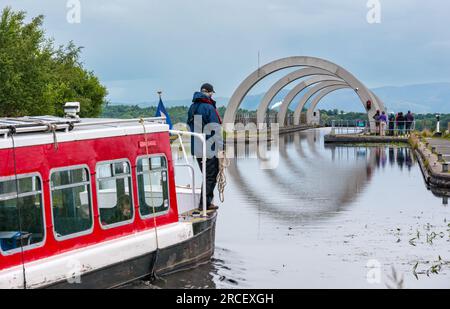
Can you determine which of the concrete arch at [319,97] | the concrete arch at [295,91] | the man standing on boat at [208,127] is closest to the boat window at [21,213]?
the man standing on boat at [208,127]

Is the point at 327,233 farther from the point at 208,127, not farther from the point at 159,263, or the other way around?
the point at 159,263

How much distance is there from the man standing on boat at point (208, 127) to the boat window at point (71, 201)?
10.6ft

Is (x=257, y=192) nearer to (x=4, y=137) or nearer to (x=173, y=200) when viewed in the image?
(x=173, y=200)

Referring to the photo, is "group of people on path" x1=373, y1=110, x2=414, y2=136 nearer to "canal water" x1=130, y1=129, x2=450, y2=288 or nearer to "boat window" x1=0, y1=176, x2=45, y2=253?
"canal water" x1=130, y1=129, x2=450, y2=288

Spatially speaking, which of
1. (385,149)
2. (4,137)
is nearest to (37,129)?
(4,137)

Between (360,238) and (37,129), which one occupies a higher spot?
(37,129)

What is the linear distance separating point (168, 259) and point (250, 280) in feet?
4.40

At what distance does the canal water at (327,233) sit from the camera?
12.3 meters

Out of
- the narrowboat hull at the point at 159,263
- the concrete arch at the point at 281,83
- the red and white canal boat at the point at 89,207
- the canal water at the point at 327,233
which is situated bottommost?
the canal water at the point at 327,233

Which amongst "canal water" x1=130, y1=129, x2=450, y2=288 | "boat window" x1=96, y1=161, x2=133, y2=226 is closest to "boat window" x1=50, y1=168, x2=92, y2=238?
"boat window" x1=96, y1=161, x2=133, y2=226

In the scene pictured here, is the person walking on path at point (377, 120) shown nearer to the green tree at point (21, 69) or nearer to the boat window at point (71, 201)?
the green tree at point (21, 69)

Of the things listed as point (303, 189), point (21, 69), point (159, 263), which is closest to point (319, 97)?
point (303, 189)

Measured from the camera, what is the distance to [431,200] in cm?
2059

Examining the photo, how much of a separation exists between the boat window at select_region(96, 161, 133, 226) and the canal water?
1093 mm
